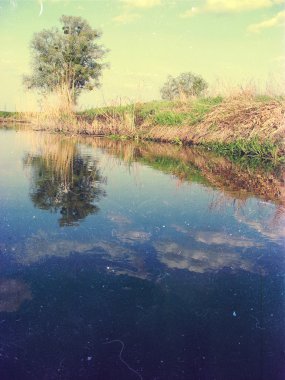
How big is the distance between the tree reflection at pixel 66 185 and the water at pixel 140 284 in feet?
0.17

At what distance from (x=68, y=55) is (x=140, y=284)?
4441 cm

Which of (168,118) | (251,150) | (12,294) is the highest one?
(168,118)

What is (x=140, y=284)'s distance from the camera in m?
3.94

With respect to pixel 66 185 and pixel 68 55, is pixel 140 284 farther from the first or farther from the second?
pixel 68 55

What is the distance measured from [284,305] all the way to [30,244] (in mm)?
2856

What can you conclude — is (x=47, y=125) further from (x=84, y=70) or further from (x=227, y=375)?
(x=227, y=375)

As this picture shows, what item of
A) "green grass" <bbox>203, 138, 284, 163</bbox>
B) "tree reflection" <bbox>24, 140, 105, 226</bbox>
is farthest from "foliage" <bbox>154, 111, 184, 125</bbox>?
"tree reflection" <bbox>24, 140, 105, 226</bbox>

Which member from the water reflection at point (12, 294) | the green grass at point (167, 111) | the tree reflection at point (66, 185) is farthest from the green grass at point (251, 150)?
the water reflection at point (12, 294)

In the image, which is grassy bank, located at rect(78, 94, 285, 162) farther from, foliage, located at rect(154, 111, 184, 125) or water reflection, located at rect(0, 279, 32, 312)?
water reflection, located at rect(0, 279, 32, 312)

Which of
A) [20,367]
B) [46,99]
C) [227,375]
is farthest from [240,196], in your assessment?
[46,99]

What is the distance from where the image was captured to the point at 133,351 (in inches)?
114

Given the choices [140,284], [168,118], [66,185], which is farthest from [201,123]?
[140,284]

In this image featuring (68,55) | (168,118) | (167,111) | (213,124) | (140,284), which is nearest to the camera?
(140,284)

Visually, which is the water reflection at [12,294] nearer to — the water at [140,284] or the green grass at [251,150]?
the water at [140,284]
